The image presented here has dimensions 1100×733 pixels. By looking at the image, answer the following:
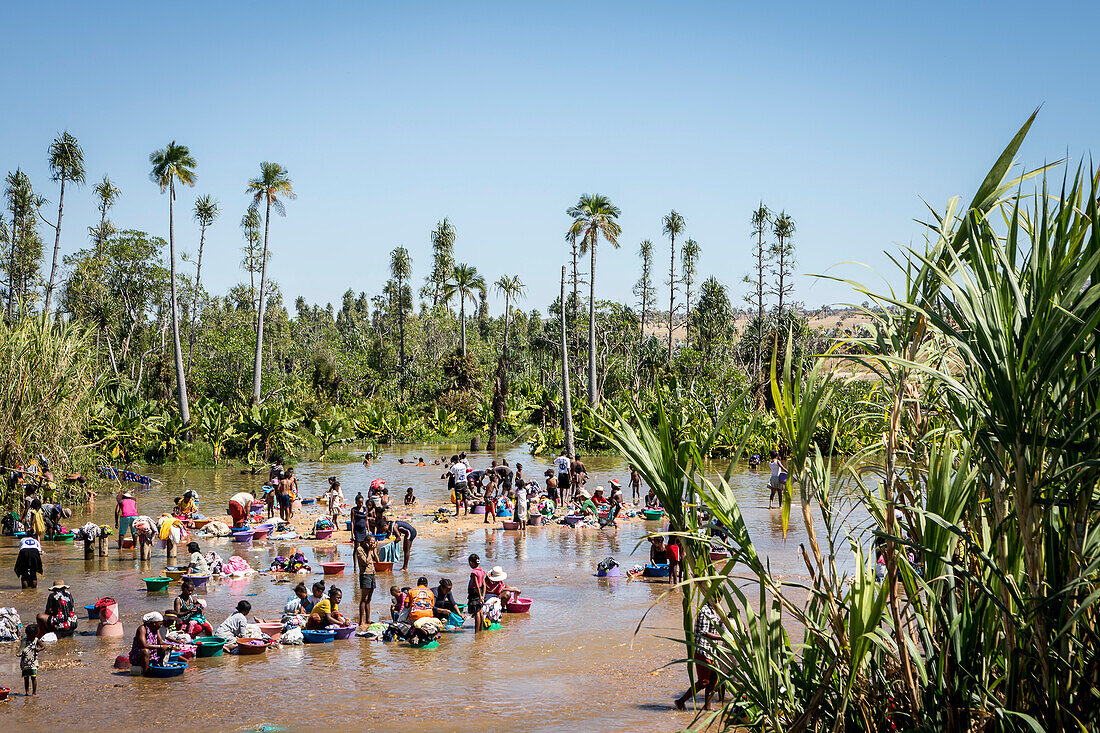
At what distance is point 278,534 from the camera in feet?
69.2

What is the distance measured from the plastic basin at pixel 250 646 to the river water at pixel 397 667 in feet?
0.50

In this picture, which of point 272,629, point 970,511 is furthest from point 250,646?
point 970,511

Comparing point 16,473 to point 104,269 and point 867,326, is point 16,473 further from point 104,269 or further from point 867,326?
point 104,269

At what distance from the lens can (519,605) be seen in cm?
1488

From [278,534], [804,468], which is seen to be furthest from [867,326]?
[278,534]

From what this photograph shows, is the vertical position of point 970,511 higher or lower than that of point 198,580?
higher

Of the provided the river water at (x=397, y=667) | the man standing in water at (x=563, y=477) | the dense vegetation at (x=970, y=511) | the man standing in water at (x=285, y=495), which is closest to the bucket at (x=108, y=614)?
the river water at (x=397, y=667)

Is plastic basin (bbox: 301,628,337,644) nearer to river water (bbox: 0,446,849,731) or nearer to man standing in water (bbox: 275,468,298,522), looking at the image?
river water (bbox: 0,446,849,731)

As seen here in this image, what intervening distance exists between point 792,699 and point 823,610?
0.63m

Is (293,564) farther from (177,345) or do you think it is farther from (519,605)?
(177,345)

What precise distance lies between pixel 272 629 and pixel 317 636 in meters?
0.72

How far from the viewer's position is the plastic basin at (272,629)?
13.3 m

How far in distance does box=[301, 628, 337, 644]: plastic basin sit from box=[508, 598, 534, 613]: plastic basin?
295cm

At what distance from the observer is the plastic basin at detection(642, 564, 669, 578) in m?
17.3
